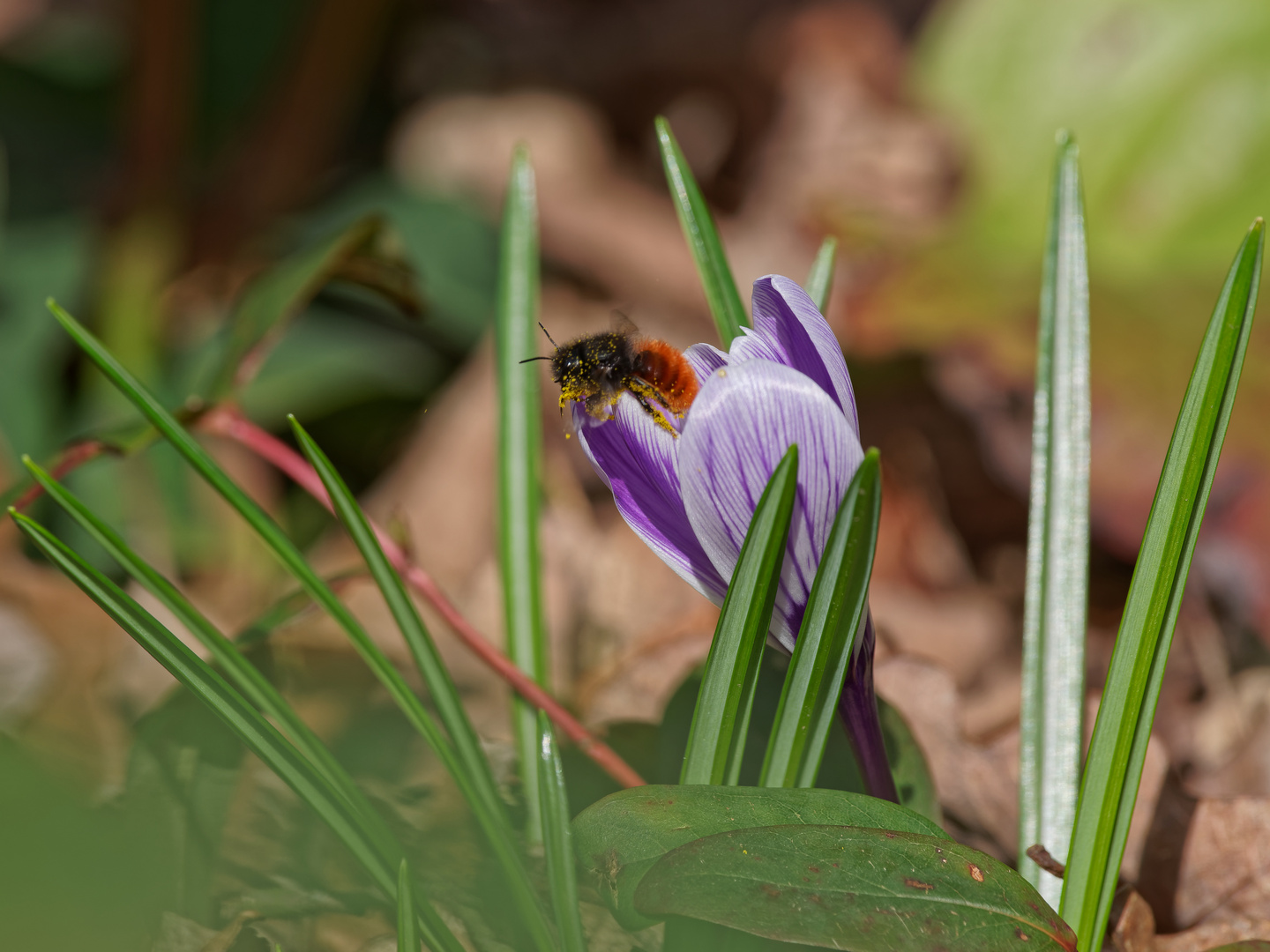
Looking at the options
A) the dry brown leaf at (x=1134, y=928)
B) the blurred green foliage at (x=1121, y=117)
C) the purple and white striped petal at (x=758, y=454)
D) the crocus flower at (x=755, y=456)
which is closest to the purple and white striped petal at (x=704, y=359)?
the crocus flower at (x=755, y=456)

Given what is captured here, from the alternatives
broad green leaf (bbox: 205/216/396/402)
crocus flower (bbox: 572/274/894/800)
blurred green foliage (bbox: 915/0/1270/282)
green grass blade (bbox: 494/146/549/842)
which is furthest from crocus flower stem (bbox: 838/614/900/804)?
blurred green foliage (bbox: 915/0/1270/282)

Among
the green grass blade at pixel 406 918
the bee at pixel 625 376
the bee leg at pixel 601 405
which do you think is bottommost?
the green grass blade at pixel 406 918

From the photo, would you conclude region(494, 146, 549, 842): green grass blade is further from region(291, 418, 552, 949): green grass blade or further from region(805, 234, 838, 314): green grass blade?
region(805, 234, 838, 314): green grass blade

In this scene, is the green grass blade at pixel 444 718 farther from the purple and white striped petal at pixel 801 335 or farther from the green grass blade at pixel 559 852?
Answer: the purple and white striped petal at pixel 801 335

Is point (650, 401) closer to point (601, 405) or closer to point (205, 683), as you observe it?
point (601, 405)

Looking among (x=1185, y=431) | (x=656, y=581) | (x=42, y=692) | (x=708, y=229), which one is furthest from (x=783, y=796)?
(x=42, y=692)

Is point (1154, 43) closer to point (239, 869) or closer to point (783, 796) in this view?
point (783, 796)
